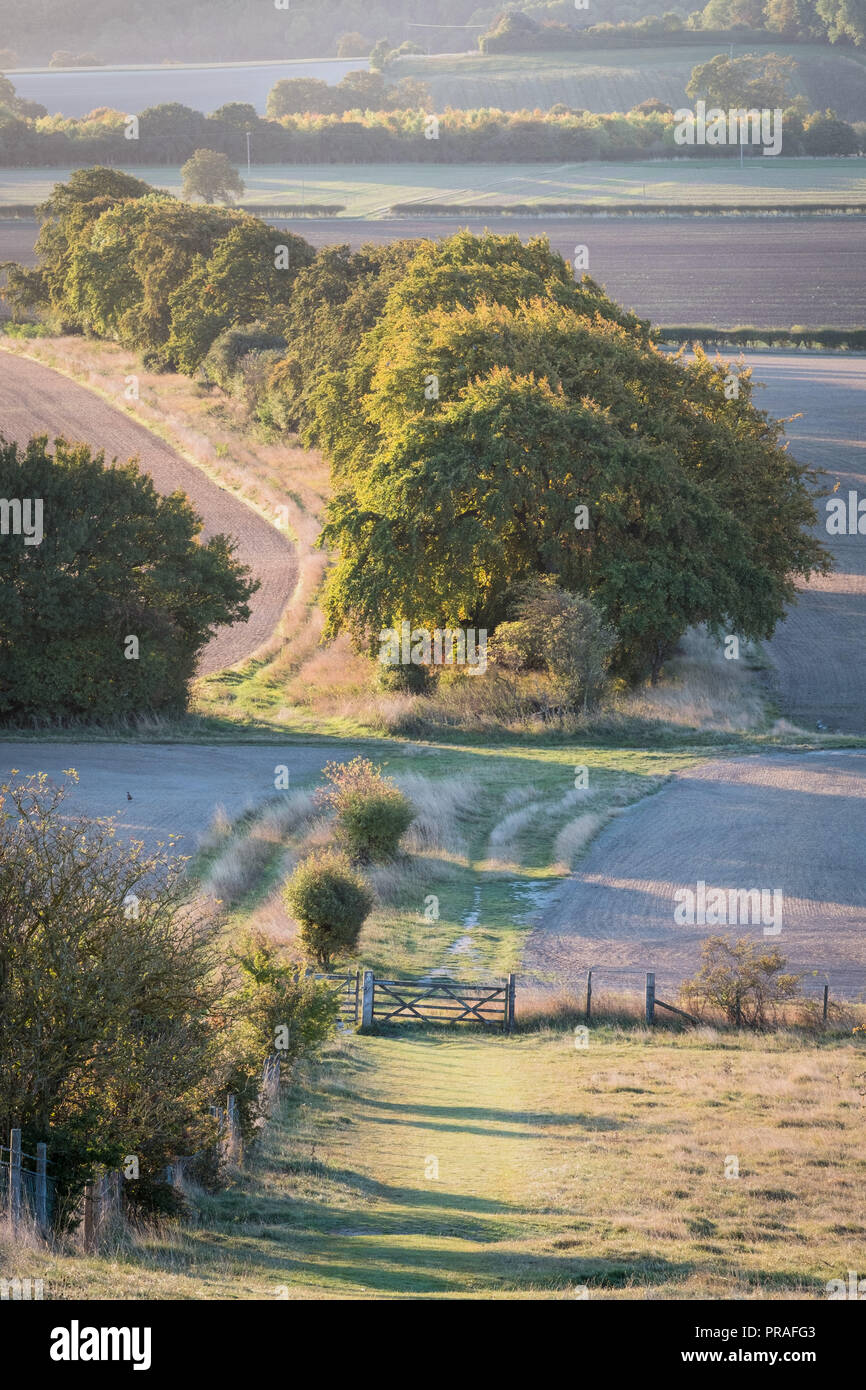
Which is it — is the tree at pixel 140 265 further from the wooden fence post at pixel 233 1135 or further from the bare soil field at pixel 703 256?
the wooden fence post at pixel 233 1135

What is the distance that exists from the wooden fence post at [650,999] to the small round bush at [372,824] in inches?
311

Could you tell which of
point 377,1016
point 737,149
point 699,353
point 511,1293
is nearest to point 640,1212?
A: point 511,1293

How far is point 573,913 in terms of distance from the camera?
2748cm

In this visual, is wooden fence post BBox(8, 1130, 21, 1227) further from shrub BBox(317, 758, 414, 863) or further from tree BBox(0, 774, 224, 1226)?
shrub BBox(317, 758, 414, 863)

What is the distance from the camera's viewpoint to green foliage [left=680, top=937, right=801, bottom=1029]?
76.5 ft

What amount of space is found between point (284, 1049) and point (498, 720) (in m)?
22.9

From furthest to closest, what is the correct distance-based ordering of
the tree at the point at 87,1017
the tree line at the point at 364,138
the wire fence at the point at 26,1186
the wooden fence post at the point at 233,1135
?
the tree line at the point at 364,138
the wooden fence post at the point at 233,1135
the tree at the point at 87,1017
the wire fence at the point at 26,1186

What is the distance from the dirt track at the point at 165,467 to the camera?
Result: 56.1m

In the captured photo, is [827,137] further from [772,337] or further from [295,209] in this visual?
[772,337]

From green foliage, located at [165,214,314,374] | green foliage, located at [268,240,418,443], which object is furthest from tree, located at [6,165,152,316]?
green foliage, located at [268,240,418,443]

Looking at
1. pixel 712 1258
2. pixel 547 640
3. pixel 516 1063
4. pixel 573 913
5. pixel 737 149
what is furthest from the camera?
pixel 737 149

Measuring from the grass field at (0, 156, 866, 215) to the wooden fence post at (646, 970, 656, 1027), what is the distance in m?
145

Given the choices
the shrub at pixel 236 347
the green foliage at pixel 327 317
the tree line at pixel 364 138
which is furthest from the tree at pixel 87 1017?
the tree line at pixel 364 138

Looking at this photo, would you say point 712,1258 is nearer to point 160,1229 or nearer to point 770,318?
point 160,1229
